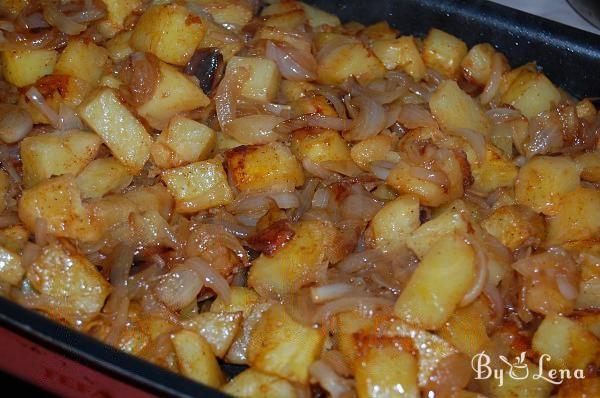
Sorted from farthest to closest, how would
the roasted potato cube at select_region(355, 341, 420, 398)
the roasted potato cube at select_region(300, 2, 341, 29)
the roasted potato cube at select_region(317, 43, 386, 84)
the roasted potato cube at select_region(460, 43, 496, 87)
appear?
the roasted potato cube at select_region(300, 2, 341, 29) → the roasted potato cube at select_region(460, 43, 496, 87) → the roasted potato cube at select_region(317, 43, 386, 84) → the roasted potato cube at select_region(355, 341, 420, 398)

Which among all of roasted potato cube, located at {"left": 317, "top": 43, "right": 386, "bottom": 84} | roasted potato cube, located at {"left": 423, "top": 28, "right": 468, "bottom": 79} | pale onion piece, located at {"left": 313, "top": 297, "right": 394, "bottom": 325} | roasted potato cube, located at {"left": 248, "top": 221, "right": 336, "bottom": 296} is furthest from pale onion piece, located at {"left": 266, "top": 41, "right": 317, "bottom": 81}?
pale onion piece, located at {"left": 313, "top": 297, "right": 394, "bottom": 325}

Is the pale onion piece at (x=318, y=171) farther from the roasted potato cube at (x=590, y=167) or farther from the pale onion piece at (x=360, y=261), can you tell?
the roasted potato cube at (x=590, y=167)

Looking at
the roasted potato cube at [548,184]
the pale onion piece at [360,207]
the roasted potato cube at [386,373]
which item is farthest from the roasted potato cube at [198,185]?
the roasted potato cube at [548,184]

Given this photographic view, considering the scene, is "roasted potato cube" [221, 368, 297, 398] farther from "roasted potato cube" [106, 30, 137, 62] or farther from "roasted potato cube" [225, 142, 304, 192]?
"roasted potato cube" [106, 30, 137, 62]

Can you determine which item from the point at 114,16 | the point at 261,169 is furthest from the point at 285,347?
the point at 114,16

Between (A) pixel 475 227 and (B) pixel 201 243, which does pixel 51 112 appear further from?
(A) pixel 475 227
